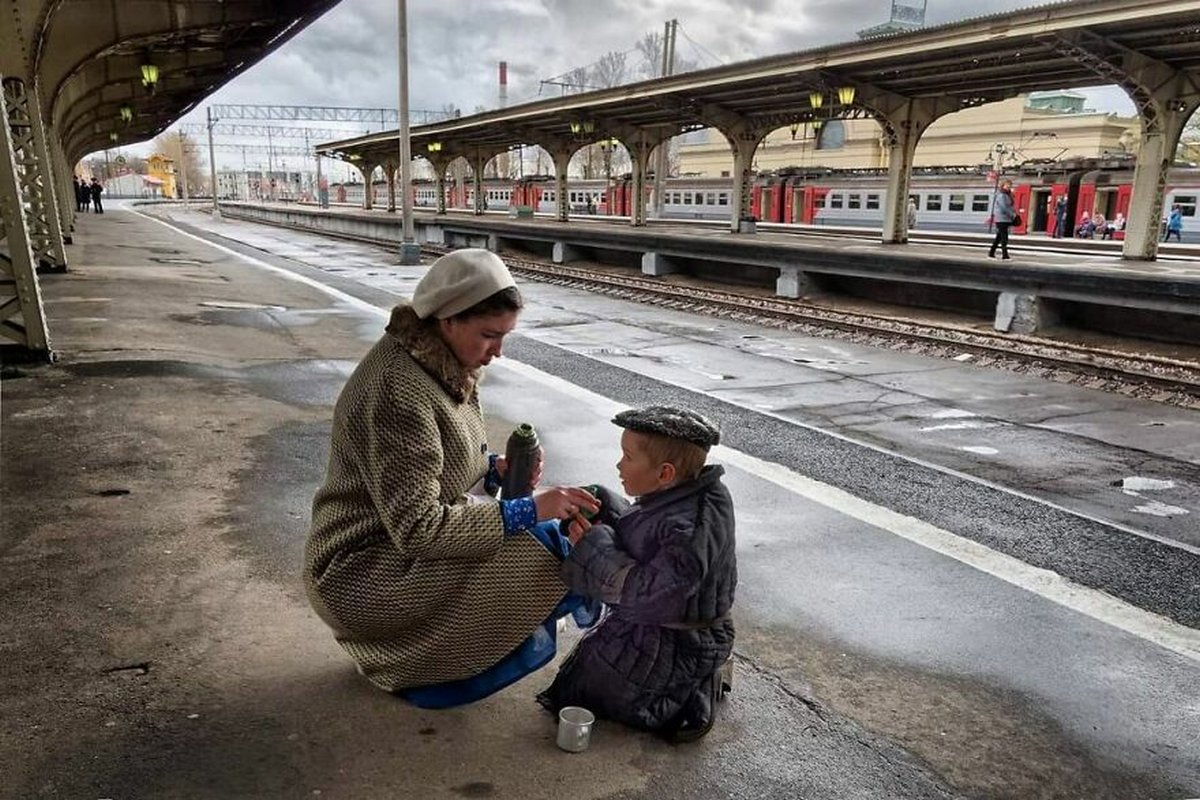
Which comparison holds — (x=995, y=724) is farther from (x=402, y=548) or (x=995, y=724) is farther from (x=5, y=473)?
(x=5, y=473)

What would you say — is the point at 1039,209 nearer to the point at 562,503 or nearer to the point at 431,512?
the point at 562,503

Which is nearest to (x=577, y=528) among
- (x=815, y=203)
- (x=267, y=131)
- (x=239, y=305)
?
(x=239, y=305)

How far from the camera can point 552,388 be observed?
8586 millimetres

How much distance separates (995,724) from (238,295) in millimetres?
14237

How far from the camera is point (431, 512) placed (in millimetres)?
2365

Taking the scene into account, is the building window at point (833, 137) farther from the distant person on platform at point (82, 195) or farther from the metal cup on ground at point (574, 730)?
the metal cup on ground at point (574, 730)

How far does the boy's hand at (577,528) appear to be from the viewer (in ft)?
8.41

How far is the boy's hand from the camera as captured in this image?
256 cm

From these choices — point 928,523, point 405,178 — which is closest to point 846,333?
point 928,523

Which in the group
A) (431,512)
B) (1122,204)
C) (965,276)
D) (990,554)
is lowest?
(990,554)

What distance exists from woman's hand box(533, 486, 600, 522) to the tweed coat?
0.11 m

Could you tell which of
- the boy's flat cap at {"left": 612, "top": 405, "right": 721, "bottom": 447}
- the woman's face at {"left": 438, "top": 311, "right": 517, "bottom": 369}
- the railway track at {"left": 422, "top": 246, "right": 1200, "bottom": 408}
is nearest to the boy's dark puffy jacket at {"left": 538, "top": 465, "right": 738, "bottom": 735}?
the boy's flat cap at {"left": 612, "top": 405, "right": 721, "bottom": 447}

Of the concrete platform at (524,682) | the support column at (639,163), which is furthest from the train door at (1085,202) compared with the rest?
the concrete platform at (524,682)

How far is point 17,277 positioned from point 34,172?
27.3ft
